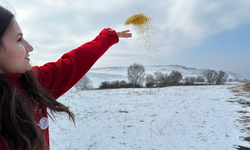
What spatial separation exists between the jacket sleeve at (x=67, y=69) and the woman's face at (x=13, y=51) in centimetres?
36

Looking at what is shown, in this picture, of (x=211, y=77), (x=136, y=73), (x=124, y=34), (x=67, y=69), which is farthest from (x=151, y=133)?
(x=211, y=77)

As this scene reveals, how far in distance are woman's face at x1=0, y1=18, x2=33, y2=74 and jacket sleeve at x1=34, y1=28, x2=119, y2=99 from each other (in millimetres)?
356

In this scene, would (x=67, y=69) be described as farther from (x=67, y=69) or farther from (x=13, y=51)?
(x=13, y=51)

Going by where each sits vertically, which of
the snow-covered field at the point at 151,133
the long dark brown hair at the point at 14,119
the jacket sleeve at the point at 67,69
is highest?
the jacket sleeve at the point at 67,69

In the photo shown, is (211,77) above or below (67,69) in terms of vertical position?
above

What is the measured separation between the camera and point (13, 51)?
0.85 meters

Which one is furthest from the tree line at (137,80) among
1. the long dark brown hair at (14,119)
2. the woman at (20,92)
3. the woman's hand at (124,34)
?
the long dark brown hair at (14,119)

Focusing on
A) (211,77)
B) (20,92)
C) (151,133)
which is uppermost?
(211,77)

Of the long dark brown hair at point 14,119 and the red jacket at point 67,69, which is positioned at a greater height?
the red jacket at point 67,69

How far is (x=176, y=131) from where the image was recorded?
570cm

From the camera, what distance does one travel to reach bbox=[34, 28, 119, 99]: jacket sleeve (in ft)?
4.25

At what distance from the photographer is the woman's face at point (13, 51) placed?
825 mm

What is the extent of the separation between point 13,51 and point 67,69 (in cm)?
53

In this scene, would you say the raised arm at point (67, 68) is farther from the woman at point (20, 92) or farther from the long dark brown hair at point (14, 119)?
the long dark brown hair at point (14, 119)
